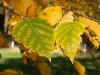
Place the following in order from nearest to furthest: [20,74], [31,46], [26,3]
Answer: [31,46]
[26,3]
[20,74]

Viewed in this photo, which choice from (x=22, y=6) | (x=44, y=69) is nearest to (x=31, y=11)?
(x=22, y=6)

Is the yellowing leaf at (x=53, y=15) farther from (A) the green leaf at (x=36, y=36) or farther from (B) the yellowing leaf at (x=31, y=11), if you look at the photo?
(A) the green leaf at (x=36, y=36)

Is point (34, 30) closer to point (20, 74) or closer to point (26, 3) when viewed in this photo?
point (26, 3)

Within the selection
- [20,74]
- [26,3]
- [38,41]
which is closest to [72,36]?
[38,41]

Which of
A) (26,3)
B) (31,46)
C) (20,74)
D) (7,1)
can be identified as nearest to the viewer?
(31,46)

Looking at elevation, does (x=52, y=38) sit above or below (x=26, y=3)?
below

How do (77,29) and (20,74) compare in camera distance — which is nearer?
(77,29)

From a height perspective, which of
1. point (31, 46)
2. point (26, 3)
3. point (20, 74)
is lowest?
point (20, 74)

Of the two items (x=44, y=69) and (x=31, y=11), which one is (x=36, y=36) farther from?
(x=44, y=69)
